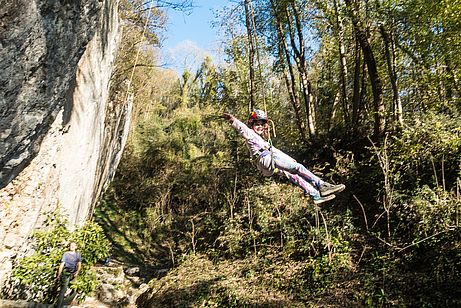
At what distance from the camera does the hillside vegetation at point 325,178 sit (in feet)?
23.2

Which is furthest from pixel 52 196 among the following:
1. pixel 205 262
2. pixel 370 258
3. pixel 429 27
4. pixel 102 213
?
pixel 102 213

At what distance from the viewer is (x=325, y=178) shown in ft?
34.6

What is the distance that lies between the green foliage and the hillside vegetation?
303 centimetres

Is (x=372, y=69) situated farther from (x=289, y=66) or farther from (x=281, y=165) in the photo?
(x=281, y=165)

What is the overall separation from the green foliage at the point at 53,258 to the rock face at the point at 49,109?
217 millimetres

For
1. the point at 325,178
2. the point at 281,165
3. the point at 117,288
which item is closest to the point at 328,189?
the point at 281,165

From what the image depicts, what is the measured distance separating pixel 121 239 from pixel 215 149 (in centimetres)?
582

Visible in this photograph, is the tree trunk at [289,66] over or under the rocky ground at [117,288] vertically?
over

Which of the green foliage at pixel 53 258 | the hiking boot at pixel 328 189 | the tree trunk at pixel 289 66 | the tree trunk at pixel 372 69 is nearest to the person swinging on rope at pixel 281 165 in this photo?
the hiking boot at pixel 328 189

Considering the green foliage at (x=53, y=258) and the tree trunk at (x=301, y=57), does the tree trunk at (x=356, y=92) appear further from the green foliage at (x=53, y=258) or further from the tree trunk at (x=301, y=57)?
the green foliage at (x=53, y=258)

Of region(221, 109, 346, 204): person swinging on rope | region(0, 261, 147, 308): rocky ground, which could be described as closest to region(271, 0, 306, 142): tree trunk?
region(221, 109, 346, 204): person swinging on rope

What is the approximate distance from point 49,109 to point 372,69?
22.8 feet

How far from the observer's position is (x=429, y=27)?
25.4 ft

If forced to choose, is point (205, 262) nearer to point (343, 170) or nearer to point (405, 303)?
point (343, 170)
